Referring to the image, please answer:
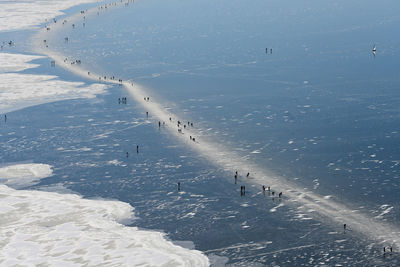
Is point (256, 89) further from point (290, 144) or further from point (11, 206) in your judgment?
point (11, 206)

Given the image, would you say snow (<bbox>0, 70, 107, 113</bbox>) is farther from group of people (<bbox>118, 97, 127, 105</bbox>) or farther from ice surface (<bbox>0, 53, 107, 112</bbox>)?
group of people (<bbox>118, 97, 127, 105</bbox>)

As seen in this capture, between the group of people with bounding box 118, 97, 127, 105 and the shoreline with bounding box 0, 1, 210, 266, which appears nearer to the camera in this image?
the shoreline with bounding box 0, 1, 210, 266


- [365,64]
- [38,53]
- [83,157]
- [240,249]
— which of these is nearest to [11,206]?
[83,157]

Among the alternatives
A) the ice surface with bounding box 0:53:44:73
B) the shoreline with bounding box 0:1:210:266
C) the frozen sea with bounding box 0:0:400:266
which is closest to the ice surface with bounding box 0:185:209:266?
the shoreline with bounding box 0:1:210:266

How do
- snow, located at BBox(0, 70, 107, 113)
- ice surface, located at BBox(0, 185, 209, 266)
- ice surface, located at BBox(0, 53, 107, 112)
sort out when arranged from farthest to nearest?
ice surface, located at BBox(0, 53, 107, 112)
snow, located at BBox(0, 70, 107, 113)
ice surface, located at BBox(0, 185, 209, 266)

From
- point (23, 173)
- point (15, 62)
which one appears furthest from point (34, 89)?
point (23, 173)

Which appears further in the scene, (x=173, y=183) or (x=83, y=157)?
(x=83, y=157)

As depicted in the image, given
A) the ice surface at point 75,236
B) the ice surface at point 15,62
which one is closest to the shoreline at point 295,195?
the ice surface at point 75,236

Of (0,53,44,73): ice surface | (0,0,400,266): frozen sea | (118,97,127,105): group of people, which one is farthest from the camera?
(0,53,44,73): ice surface
